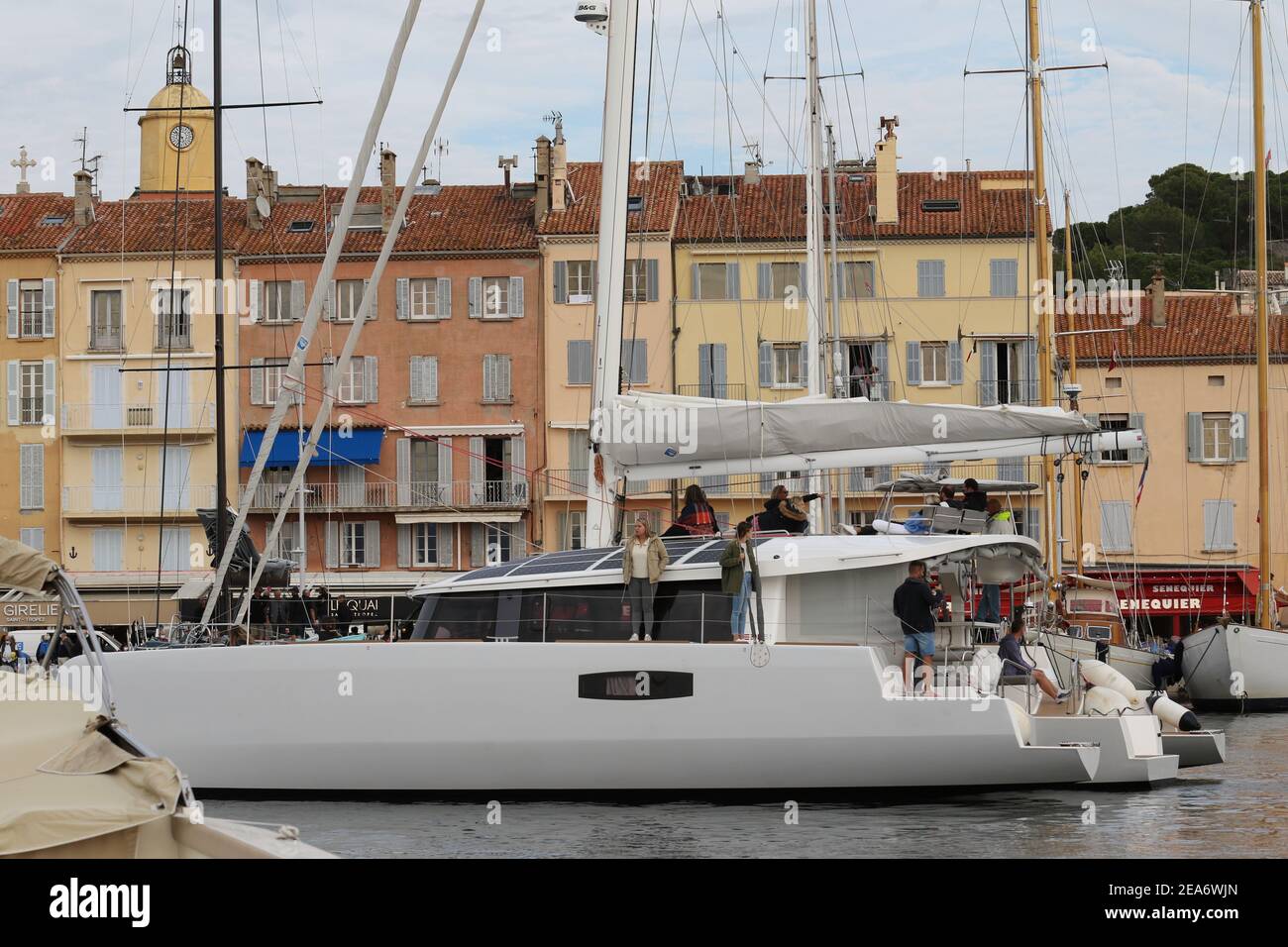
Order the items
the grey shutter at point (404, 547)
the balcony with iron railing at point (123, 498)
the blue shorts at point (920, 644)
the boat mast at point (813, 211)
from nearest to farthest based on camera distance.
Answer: the blue shorts at point (920, 644) → the boat mast at point (813, 211) → the grey shutter at point (404, 547) → the balcony with iron railing at point (123, 498)

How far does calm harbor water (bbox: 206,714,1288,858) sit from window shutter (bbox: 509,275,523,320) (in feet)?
118

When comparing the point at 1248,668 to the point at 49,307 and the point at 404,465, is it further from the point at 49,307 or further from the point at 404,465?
the point at 49,307

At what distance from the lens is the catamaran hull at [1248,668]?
3394 cm

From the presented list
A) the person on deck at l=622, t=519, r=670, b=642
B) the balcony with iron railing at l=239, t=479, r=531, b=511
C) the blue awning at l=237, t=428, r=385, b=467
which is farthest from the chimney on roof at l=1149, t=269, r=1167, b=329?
the person on deck at l=622, t=519, r=670, b=642

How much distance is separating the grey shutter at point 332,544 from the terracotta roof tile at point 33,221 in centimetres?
1183

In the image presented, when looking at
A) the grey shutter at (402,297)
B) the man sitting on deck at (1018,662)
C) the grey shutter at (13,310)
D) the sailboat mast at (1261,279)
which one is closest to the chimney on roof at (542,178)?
the grey shutter at (402,297)

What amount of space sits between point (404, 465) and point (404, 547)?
236 cm

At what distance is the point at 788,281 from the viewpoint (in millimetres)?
51688

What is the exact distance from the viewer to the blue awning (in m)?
50.2

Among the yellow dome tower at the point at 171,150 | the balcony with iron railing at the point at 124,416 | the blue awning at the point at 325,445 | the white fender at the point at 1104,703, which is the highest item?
the yellow dome tower at the point at 171,150

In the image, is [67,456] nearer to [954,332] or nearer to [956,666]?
[954,332]

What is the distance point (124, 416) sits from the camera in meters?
53.5

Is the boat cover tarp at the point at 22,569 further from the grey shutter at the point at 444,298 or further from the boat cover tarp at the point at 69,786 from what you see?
the grey shutter at the point at 444,298

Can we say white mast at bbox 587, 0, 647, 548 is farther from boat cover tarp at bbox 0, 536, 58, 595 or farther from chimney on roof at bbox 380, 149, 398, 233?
chimney on roof at bbox 380, 149, 398, 233
